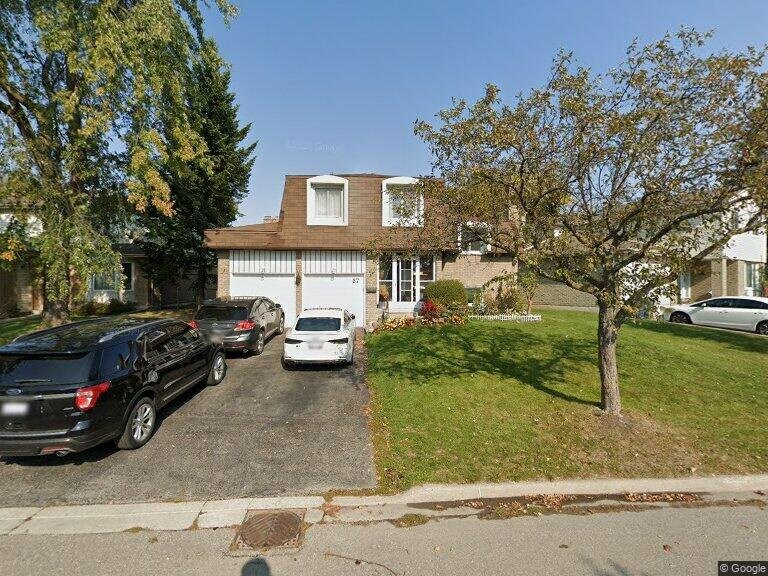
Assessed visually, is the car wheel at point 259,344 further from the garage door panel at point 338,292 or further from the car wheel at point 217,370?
the garage door panel at point 338,292

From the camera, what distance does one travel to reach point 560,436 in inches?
225

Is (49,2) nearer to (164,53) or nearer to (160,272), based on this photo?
(164,53)

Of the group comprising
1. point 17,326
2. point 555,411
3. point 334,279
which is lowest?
point 555,411

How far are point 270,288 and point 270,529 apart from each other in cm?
1175

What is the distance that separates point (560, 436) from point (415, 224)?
461cm

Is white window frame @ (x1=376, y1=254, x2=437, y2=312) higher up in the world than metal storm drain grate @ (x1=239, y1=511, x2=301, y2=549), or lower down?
higher up

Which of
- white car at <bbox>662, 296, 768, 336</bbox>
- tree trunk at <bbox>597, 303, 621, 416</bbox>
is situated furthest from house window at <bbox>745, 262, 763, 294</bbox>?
tree trunk at <bbox>597, 303, 621, 416</bbox>

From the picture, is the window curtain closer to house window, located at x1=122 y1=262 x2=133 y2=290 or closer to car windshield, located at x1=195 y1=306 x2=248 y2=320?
car windshield, located at x1=195 y1=306 x2=248 y2=320

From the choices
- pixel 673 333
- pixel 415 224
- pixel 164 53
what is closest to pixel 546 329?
pixel 673 333

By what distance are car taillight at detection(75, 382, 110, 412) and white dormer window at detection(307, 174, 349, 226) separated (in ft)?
36.7

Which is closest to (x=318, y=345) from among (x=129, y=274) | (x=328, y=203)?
(x=328, y=203)

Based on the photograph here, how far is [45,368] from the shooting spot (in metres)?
4.95

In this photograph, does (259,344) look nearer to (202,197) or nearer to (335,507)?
(335,507)

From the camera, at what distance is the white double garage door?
14.8 m
